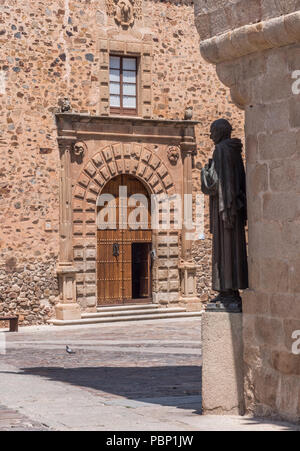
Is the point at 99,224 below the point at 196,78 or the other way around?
below

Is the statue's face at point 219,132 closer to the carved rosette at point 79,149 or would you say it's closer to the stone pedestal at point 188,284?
the carved rosette at point 79,149

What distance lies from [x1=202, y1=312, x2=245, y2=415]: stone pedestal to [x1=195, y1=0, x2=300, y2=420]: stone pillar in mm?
104

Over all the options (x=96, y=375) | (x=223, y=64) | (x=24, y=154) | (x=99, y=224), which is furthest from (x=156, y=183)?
(x=223, y=64)

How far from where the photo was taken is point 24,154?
19.2 metres

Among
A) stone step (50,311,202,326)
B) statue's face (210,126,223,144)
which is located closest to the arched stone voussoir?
stone step (50,311,202,326)

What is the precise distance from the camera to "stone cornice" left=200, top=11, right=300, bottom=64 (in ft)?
22.8

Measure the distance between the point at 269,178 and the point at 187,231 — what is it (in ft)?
46.4

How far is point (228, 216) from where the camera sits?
7.73 m

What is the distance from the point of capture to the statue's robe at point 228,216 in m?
7.71

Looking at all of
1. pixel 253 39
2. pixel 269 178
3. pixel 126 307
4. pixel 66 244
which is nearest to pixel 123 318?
pixel 126 307

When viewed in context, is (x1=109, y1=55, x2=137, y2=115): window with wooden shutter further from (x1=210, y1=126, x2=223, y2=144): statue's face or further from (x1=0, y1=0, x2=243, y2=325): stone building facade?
(x1=210, y1=126, x2=223, y2=144): statue's face

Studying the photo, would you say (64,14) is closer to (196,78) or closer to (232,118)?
(196,78)

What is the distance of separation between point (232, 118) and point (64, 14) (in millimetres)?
5362
